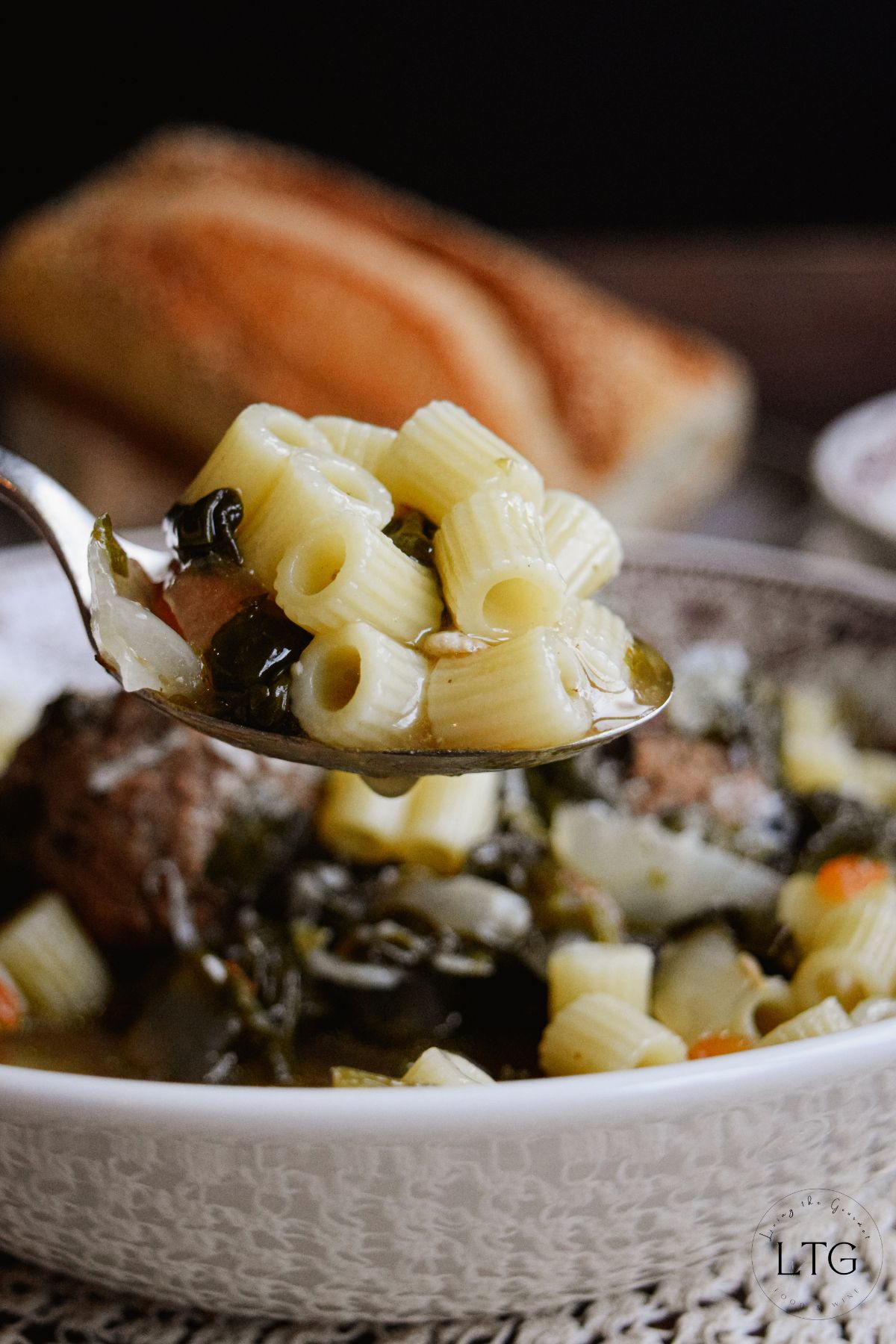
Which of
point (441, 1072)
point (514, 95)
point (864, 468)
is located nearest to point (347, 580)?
point (441, 1072)

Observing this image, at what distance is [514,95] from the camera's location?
9.33 metres

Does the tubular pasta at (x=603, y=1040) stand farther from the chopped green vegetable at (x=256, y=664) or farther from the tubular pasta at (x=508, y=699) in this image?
the chopped green vegetable at (x=256, y=664)

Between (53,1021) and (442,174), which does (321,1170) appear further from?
(442,174)

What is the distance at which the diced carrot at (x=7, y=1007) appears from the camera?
243 cm

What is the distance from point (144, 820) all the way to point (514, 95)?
26.3ft

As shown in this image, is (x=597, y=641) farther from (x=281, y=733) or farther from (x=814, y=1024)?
(x=814, y=1024)

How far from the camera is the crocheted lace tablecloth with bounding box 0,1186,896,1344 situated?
1.86m

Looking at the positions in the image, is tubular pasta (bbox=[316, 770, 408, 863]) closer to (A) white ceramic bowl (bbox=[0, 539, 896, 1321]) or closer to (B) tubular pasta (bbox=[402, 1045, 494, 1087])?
(B) tubular pasta (bbox=[402, 1045, 494, 1087])

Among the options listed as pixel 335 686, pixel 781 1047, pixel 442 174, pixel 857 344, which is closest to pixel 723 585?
pixel 335 686

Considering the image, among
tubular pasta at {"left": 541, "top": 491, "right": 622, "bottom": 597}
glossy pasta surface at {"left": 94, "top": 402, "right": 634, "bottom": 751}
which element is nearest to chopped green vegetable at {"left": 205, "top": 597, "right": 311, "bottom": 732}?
glossy pasta surface at {"left": 94, "top": 402, "right": 634, "bottom": 751}

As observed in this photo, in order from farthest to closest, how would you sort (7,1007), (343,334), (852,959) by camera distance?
(343,334), (7,1007), (852,959)

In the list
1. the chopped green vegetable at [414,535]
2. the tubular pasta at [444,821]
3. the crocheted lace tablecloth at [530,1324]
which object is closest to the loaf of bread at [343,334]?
the tubular pasta at [444,821]

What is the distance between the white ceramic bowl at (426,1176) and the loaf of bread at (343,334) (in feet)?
12.0

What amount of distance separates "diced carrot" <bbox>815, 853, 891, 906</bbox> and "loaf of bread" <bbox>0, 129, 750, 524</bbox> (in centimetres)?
278
